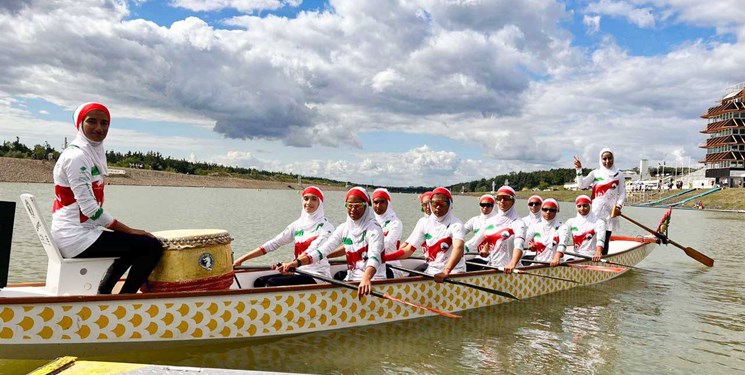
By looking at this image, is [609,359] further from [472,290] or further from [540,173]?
[540,173]

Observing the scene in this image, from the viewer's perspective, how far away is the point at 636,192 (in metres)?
89.7

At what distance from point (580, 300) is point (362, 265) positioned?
6.06 m

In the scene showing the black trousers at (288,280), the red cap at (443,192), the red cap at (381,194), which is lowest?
the black trousers at (288,280)

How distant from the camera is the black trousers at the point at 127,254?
5.59 metres

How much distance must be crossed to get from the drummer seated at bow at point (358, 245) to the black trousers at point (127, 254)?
1.92 m

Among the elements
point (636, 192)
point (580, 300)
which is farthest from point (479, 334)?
point (636, 192)

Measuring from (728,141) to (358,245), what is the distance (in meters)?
96.8

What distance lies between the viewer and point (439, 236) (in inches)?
347

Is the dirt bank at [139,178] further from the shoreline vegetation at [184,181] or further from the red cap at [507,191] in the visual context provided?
the red cap at [507,191]

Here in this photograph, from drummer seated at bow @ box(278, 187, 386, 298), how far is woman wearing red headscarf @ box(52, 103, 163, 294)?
2245 millimetres

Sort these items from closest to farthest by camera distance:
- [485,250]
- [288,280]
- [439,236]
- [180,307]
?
[180,307]
[288,280]
[439,236]
[485,250]

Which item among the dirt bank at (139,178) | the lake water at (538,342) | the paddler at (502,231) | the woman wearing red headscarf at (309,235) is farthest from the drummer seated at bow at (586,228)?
the dirt bank at (139,178)

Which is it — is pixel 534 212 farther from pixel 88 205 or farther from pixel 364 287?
pixel 88 205

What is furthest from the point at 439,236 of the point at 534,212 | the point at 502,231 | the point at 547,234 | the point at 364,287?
the point at 534,212
